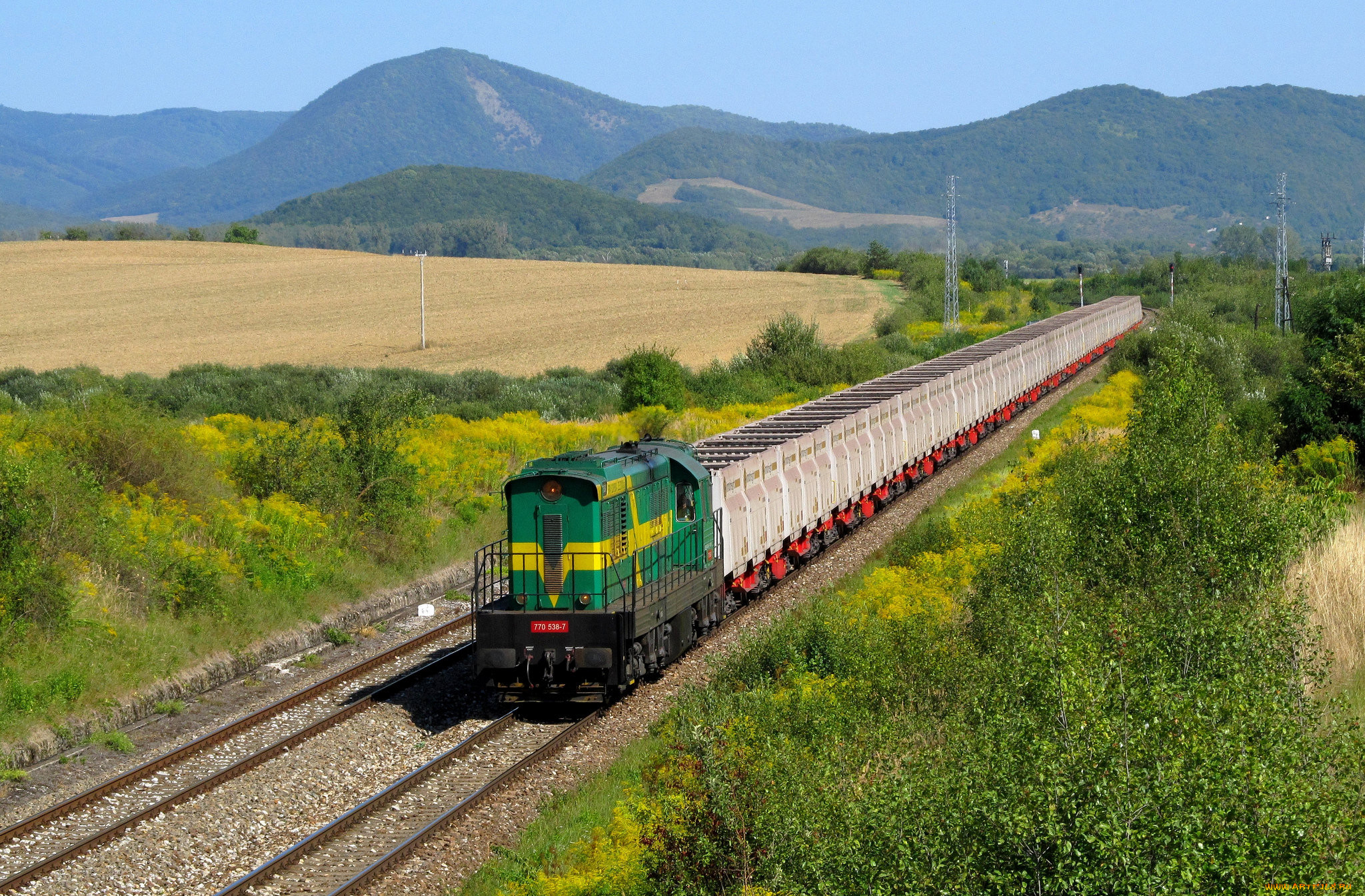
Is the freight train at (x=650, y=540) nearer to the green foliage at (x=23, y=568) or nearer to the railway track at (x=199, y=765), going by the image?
the railway track at (x=199, y=765)

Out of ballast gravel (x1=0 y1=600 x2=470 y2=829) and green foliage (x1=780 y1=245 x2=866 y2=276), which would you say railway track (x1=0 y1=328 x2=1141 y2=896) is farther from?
green foliage (x1=780 y1=245 x2=866 y2=276)

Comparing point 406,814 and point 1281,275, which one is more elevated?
point 1281,275

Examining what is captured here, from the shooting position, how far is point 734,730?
11016 mm

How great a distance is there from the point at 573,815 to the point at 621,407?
33337 mm

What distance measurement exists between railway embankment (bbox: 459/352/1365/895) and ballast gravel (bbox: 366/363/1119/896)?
4.6 inches

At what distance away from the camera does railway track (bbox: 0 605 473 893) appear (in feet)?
39.4

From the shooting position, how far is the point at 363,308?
262 ft

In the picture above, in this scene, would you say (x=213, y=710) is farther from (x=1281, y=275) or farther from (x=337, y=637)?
(x=1281, y=275)

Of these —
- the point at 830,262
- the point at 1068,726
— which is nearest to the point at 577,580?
the point at 1068,726

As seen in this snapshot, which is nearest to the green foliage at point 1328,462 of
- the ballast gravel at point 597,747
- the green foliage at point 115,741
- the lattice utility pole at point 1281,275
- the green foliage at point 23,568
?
the ballast gravel at point 597,747

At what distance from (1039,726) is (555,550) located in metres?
9.19

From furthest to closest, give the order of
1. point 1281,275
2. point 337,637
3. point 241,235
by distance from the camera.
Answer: point 241,235
point 1281,275
point 337,637

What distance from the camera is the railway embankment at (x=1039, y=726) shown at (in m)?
6.39

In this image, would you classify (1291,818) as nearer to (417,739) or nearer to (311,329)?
(417,739)
